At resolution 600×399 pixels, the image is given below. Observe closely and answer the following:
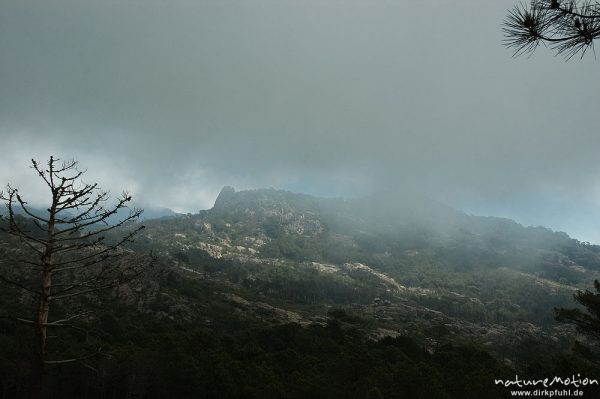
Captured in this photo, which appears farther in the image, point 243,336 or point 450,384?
point 243,336

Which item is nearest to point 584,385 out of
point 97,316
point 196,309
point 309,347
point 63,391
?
point 309,347

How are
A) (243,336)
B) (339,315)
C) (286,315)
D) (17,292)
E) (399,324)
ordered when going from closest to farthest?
(243,336)
(17,292)
(339,315)
(286,315)
(399,324)

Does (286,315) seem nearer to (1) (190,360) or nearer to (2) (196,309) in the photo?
(2) (196,309)

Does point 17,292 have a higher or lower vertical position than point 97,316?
higher

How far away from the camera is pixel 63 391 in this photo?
198ft

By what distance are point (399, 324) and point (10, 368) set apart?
173 m

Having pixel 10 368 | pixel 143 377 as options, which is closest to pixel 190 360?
pixel 143 377

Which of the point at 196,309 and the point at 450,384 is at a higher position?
the point at 196,309

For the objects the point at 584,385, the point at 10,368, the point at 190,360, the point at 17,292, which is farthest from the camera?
the point at 17,292

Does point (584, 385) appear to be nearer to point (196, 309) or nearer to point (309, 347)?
point (309, 347)

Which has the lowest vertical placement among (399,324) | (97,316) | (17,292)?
(399,324)

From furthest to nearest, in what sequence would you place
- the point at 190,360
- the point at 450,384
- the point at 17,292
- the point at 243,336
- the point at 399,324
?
1. the point at 399,324
2. the point at 17,292
3. the point at 243,336
4. the point at 190,360
5. the point at 450,384

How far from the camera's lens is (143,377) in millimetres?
57094

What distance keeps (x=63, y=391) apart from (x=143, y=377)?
15615mm
